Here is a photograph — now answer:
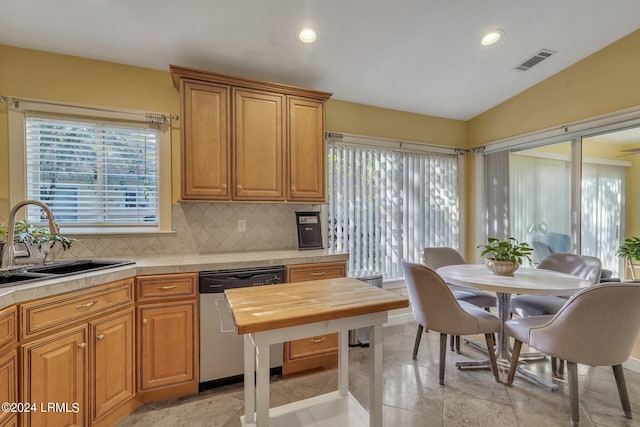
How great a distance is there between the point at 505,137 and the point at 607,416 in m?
2.79

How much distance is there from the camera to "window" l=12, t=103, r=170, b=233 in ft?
7.42

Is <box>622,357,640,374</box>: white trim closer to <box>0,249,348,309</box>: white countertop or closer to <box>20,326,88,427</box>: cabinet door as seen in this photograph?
<box>0,249,348,309</box>: white countertop

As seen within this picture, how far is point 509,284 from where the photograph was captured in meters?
2.14

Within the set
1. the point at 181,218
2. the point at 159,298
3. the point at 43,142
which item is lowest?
the point at 159,298

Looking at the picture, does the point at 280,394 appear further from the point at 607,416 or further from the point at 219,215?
the point at 607,416

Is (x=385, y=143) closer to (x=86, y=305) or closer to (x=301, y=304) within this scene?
(x=301, y=304)

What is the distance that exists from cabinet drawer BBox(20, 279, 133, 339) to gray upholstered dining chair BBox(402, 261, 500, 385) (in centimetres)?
200

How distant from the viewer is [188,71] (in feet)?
7.57

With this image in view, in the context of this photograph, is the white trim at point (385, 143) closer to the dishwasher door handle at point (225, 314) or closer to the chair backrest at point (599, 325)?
the dishwasher door handle at point (225, 314)

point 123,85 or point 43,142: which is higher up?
point 123,85

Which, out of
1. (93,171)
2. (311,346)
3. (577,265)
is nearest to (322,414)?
(311,346)

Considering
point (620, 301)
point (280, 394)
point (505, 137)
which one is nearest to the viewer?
point (620, 301)

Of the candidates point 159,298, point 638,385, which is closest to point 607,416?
point 638,385

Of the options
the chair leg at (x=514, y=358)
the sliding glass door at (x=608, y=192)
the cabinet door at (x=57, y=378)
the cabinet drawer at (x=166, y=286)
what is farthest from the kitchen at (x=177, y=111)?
the chair leg at (x=514, y=358)
